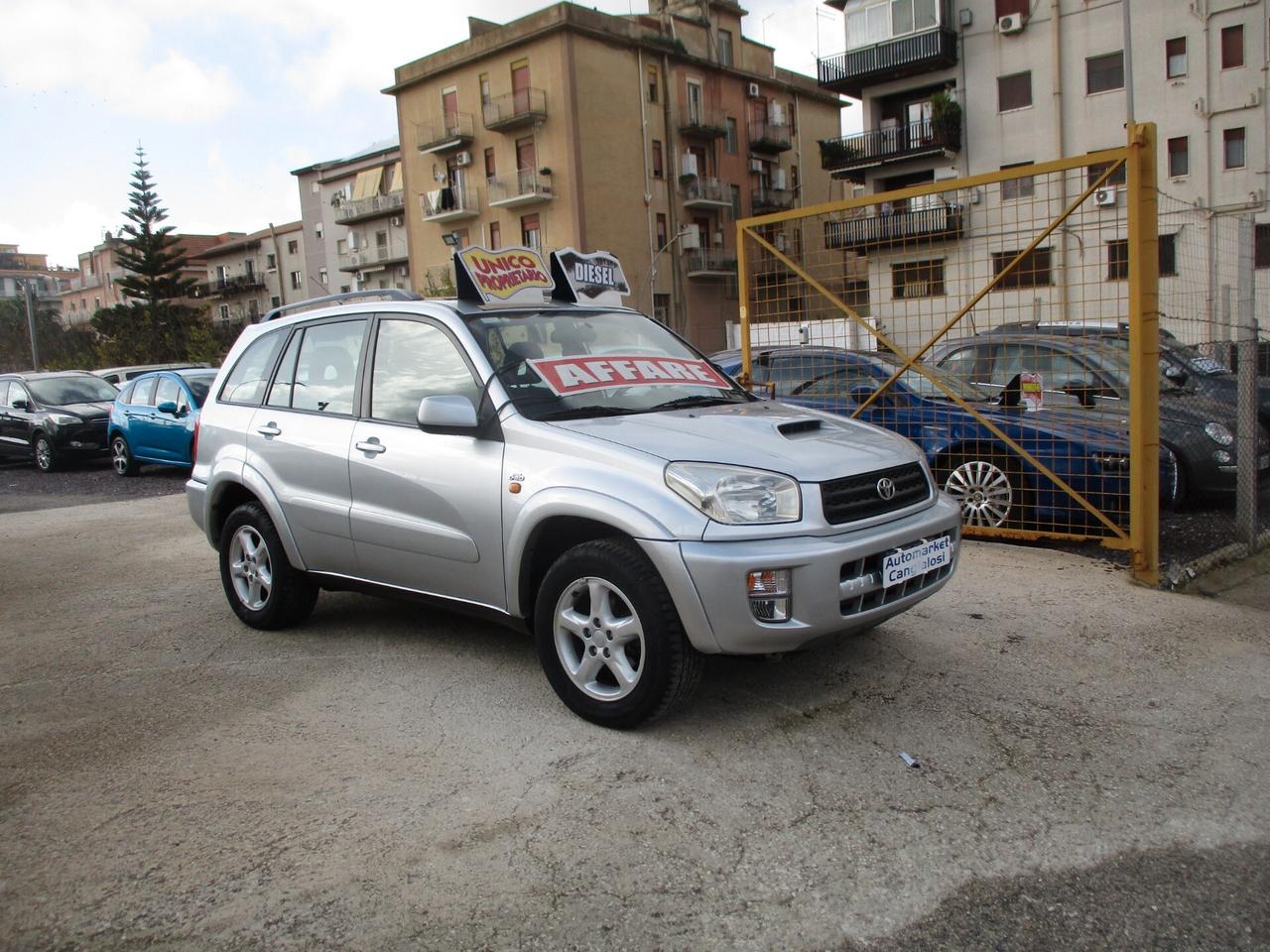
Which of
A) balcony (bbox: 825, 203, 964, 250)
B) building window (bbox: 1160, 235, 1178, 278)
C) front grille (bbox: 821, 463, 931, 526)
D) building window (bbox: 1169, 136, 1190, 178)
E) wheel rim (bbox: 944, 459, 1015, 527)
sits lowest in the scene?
wheel rim (bbox: 944, 459, 1015, 527)

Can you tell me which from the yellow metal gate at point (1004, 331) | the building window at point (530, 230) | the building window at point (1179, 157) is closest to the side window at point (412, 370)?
the yellow metal gate at point (1004, 331)

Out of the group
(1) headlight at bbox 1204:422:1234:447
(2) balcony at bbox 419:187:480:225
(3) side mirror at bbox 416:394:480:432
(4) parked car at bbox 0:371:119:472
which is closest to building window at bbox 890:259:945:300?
(1) headlight at bbox 1204:422:1234:447

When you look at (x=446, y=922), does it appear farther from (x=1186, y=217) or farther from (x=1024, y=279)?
(x=1186, y=217)

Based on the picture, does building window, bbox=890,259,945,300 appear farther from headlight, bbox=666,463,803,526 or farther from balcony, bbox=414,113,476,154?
balcony, bbox=414,113,476,154

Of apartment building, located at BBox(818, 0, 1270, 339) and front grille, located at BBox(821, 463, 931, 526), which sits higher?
apartment building, located at BBox(818, 0, 1270, 339)

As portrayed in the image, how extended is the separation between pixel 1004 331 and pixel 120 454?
1284cm

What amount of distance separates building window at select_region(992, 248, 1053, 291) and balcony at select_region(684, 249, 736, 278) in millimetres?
37427

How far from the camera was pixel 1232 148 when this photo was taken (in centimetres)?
2722

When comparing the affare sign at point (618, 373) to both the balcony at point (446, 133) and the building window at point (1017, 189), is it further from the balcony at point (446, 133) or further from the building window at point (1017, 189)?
the balcony at point (446, 133)

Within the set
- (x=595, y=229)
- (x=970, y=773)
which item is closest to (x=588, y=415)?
(x=970, y=773)

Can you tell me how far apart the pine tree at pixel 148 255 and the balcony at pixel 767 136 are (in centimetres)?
3380

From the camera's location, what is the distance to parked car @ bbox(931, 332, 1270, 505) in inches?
259

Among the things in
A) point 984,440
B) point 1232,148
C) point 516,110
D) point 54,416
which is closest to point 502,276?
point 984,440

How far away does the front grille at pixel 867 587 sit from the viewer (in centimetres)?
362
